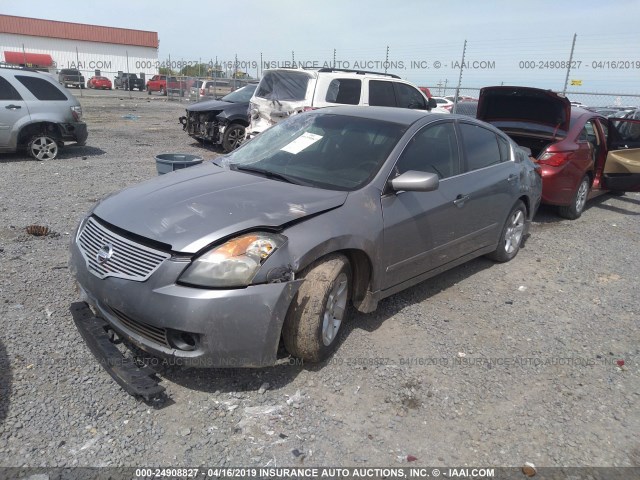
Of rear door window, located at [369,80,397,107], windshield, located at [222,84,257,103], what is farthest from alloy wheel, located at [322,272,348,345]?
windshield, located at [222,84,257,103]

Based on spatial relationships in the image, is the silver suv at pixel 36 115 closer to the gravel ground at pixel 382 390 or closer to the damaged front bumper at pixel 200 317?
the gravel ground at pixel 382 390

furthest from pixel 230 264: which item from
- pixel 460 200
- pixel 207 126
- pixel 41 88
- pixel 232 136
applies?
pixel 207 126

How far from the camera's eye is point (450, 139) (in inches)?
177

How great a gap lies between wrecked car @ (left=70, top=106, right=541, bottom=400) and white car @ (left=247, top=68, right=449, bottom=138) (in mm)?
4680

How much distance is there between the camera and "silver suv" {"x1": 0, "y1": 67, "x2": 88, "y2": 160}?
9164 mm

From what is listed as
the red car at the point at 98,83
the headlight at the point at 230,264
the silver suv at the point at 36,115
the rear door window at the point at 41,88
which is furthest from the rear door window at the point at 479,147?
the red car at the point at 98,83

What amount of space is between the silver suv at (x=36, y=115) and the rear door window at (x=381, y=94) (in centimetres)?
585

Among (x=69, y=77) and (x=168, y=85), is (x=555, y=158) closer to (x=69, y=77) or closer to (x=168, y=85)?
(x=168, y=85)

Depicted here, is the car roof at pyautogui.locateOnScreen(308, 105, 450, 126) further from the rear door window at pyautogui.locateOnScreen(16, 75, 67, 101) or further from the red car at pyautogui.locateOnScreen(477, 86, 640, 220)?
the rear door window at pyautogui.locateOnScreen(16, 75, 67, 101)

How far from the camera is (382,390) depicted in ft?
10.2

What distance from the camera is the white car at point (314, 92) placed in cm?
902

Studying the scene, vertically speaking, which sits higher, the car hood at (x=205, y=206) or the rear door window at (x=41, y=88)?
the rear door window at (x=41, y=88)

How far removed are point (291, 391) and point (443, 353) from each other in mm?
1192

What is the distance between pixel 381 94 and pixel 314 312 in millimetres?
7705
